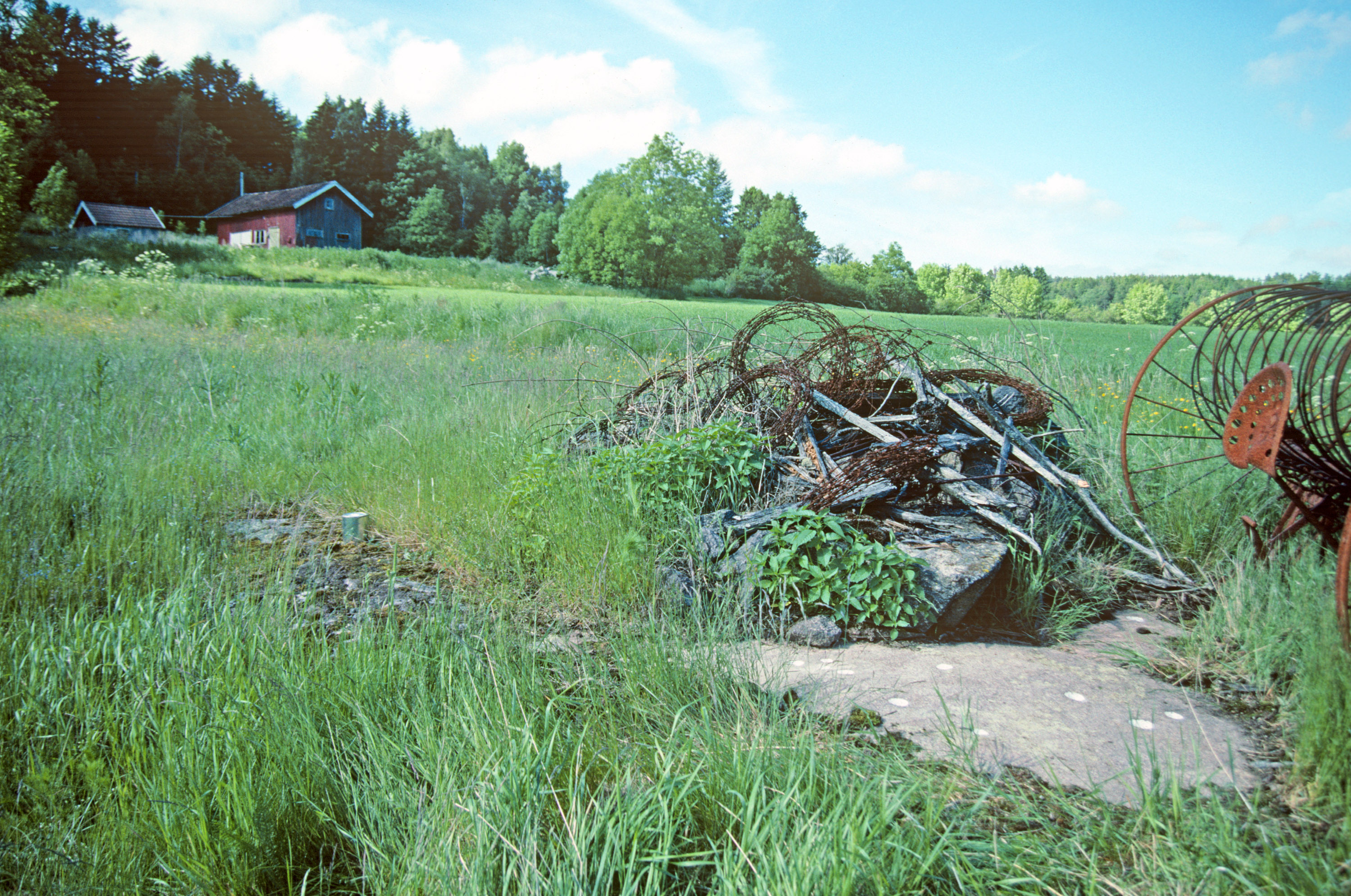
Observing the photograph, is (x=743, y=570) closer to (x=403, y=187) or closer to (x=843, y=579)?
(x=843, y=579)

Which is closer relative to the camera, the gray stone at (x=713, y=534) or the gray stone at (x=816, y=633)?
the gray stone at (x=816, y=633)

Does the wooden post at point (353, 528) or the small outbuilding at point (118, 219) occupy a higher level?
the small outbuilding at point (118, 219)

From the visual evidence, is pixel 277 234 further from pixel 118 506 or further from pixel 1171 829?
pixel 1171 829

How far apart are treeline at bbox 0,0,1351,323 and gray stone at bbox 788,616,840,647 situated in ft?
67.6

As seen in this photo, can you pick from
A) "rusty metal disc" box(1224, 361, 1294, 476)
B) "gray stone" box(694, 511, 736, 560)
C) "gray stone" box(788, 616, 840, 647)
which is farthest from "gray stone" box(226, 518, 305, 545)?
"rusty metal disc" box(1224, 361, 1294, 476)

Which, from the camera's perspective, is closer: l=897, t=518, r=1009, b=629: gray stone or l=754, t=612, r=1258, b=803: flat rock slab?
l=754, t=612, r=1258, b=803: flat rock slab

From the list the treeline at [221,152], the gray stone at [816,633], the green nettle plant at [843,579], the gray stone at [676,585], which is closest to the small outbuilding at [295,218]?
the treeline at [221,152]

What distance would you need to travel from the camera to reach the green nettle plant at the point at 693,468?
13.2 feet

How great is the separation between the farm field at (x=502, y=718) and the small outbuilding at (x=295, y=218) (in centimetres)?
4805

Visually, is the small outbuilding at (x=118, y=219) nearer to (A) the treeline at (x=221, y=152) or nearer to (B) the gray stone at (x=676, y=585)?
(A) the treeline at (x=221, y=152)

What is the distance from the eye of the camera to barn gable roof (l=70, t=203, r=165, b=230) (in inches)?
1668

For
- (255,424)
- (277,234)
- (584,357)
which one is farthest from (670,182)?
(255,424)

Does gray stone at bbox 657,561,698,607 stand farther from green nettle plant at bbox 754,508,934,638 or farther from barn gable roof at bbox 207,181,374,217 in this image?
barn gable roof at bbox 207,181,374,217

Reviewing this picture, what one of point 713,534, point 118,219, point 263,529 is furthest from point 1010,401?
point 118,219
